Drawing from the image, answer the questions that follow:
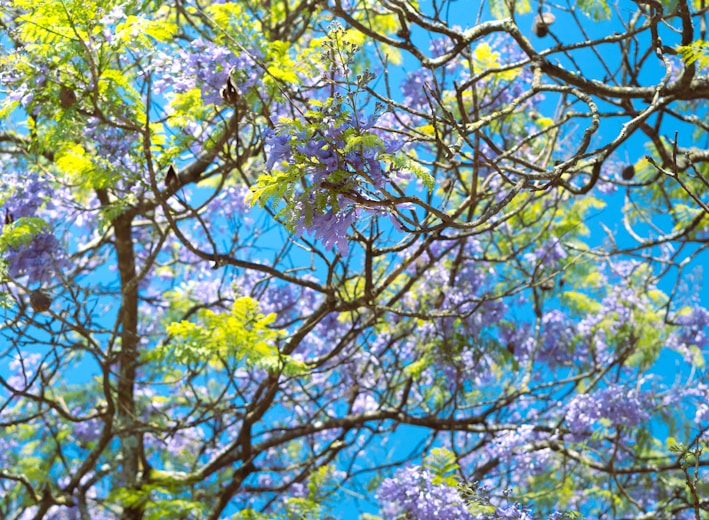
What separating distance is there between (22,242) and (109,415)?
1205 mm

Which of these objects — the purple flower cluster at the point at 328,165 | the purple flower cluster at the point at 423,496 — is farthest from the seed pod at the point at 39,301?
the purple flower cluster at the point at 328,165

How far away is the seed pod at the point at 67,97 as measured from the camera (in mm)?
3266

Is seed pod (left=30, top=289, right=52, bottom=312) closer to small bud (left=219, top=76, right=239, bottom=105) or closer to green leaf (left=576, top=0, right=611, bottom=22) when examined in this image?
small bud (left=219, top=76, right=239, bottom=105)

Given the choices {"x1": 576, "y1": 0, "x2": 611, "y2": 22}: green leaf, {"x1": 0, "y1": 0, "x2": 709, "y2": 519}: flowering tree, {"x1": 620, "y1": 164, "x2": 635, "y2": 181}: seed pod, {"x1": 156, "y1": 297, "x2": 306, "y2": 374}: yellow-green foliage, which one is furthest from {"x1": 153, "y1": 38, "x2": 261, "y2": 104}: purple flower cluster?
{"x1": 620, "y1": 164, "x2": 635, "y2": 181}: seed pod

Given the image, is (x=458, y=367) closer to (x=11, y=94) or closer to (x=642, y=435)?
(x=642, y=435)

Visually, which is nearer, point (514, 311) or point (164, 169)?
point (164, 169)

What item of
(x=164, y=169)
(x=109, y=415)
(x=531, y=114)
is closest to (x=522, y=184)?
(x=164, y=169)

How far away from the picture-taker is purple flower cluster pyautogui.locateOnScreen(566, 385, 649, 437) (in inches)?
186

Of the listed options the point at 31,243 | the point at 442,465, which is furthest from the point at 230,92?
the point at 442,465

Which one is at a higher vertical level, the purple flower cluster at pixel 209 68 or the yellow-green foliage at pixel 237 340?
the purple flower cluster at pixel 209 68

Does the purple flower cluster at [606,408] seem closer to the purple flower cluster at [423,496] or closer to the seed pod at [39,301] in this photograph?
the purple flower cluster at [423,496]

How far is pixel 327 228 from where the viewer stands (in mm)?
2078

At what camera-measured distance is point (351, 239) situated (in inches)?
121

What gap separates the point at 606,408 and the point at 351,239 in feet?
7.76
